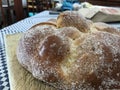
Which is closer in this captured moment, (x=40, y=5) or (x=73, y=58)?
(x=73, y=58)

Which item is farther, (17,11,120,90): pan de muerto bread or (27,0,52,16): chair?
(27,0,52,16): chair

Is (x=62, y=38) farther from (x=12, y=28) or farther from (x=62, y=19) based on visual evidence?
(x=12, y=28)

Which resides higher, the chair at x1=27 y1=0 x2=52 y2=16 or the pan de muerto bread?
the pan de muerto bread

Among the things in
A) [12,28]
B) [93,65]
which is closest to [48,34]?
[93,65]

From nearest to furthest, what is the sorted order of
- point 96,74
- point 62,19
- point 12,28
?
point 96,74, point 62,19, point 12,28

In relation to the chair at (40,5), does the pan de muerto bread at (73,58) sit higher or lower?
higher

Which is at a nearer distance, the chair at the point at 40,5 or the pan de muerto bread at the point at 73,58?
the pan de muerto bread at the point at 73,58

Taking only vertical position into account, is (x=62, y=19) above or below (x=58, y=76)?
above

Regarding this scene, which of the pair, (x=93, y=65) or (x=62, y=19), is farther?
(x=62, y=19)
